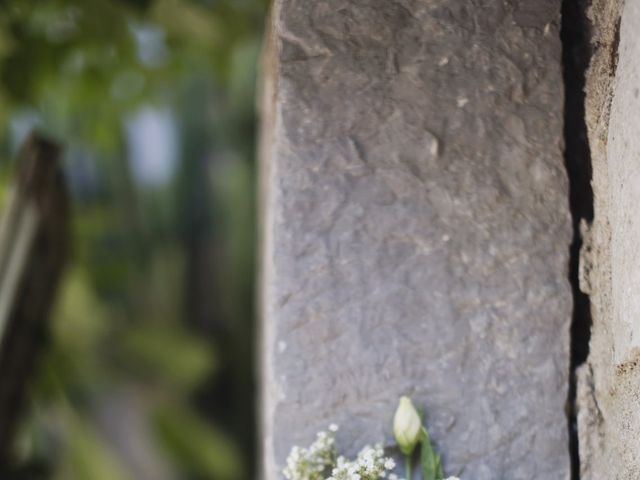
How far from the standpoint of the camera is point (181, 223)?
3.10 meters

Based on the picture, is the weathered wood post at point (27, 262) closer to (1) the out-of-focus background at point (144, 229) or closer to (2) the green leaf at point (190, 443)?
(1) the out-of-focus background at point (144, 229)

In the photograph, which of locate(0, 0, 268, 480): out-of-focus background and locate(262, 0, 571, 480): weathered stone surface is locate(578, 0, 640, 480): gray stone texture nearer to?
locate(262, 0, 571, 480): weathered stone surface

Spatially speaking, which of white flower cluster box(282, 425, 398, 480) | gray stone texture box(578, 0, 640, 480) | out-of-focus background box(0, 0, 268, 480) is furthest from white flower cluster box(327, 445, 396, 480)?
out-of-focus background box(0, 0, 268, 480)

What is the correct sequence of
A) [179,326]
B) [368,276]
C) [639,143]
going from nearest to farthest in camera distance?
[639,143] < [368,276] < [179,326]

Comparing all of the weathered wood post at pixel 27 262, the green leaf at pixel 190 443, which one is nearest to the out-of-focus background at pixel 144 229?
the green leaf at pixel 190 443

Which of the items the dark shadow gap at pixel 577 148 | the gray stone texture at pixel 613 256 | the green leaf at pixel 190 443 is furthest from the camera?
the green leaf at pixel 190 443

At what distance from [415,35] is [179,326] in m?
2.22

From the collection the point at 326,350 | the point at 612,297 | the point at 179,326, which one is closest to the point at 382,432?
the point at 326,350

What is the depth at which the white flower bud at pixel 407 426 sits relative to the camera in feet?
2.52

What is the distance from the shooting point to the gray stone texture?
714mm

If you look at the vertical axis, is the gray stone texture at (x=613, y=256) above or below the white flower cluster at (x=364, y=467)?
above

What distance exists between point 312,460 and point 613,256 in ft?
0.96

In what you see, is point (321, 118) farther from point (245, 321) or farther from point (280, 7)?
point (245, 321)

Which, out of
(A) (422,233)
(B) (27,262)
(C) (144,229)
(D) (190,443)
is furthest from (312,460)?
(C) (144,229)
